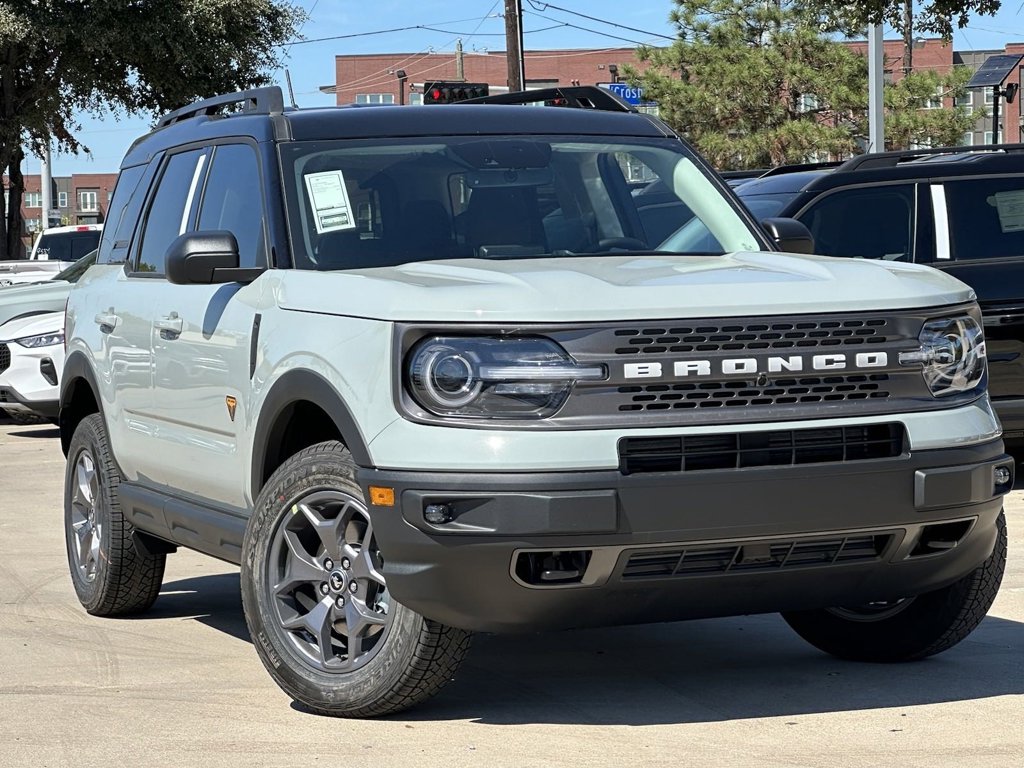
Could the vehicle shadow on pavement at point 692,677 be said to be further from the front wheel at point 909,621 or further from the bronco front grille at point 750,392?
the bronco front grille at point 750,392

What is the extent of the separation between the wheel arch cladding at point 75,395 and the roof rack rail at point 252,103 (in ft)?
3.71

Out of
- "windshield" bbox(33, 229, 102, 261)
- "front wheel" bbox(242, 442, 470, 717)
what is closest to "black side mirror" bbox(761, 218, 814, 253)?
"front wheel" bbox(242, 442, 470, 717)

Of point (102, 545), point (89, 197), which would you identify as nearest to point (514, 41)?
point (102, 545)

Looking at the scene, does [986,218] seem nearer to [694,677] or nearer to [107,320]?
[694,677]

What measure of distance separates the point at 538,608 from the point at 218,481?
5.26ft

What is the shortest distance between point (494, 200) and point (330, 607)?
1.60 meters

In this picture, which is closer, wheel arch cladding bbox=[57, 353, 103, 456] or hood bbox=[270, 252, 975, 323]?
hood bbox=[270, 252, 975, 323]

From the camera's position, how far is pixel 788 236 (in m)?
6.18

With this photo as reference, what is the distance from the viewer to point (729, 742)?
4.75 m

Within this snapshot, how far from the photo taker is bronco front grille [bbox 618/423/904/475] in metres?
4.54

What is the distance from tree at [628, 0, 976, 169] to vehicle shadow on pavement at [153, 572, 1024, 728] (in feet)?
109

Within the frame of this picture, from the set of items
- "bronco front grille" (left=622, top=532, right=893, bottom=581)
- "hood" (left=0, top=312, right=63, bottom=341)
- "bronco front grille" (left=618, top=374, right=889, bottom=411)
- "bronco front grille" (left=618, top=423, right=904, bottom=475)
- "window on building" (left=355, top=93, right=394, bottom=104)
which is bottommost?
"hood" (left=0, top=312, right=63, bottom=341)

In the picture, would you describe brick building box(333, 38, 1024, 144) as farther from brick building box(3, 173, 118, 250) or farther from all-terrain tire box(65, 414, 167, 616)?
all-terrain tire box(65, 414, 167, 616)

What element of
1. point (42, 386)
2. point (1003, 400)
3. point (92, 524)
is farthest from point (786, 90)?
point (92, 524)
